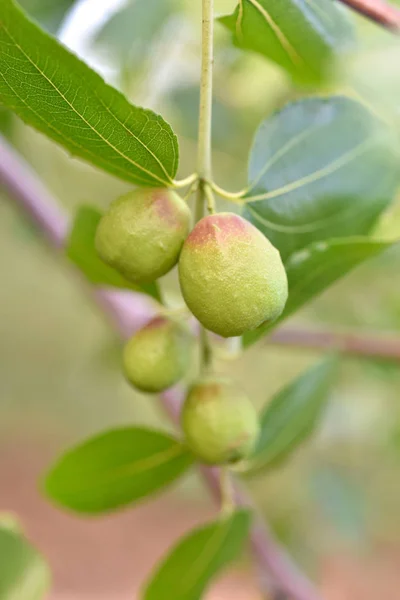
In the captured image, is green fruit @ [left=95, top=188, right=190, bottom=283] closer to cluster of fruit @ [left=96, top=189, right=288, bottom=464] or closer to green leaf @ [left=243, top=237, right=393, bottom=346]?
cluster of fruit @ [left=96, top=189, right=288, bottom=464]

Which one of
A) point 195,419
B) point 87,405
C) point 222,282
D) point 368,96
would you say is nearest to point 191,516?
point 87,405

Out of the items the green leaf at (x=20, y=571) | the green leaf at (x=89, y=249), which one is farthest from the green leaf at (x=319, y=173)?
the green leaf at (x=20, y=571)

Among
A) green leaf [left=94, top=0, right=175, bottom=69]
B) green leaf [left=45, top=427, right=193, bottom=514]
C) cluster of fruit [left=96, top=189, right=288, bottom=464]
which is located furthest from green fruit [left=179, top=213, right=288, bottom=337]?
green leaf [left=94, top=0, right=175, bottom=69]

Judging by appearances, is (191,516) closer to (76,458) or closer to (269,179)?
(76,458)

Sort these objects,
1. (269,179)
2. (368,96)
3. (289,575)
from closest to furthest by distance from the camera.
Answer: (269,179) < (289,575) < (368,96)

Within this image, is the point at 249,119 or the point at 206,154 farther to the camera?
the point at 249,119

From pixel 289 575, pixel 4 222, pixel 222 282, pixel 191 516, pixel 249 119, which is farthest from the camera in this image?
pixel 191 516

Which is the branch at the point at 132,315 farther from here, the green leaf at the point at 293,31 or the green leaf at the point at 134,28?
the green leaf at the point at 293,31

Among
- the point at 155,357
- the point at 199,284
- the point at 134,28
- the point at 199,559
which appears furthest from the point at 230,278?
the point at 134,28
